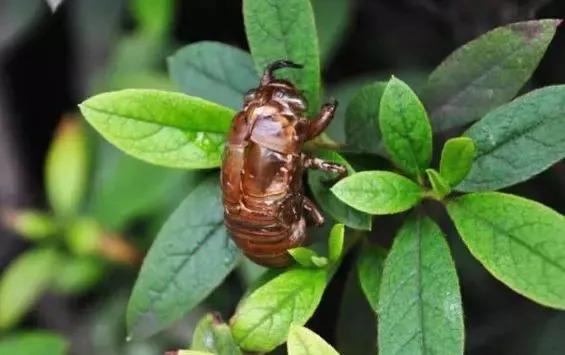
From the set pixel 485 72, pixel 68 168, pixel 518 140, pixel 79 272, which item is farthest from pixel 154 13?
pixel 518 140

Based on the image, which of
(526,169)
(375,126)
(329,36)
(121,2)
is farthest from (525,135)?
(121,2)

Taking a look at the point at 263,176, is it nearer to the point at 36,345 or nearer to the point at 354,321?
the point at 354,321

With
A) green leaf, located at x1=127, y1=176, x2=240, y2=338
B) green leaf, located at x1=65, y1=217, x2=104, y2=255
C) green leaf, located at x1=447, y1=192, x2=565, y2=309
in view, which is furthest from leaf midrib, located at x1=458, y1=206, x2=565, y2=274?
green leaf, located at x1=65, y1=217, x2=104, y2=255

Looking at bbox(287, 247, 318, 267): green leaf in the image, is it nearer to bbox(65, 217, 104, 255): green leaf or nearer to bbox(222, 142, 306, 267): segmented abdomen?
bbox(222, 142, 306, 267): segmented abdomen

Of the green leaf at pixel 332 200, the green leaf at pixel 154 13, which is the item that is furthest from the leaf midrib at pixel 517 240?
the green leaf at pixel 154 13

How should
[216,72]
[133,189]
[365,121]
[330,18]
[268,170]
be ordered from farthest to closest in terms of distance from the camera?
[133,189]
[330,18]
[216,72]
[365,121]
[268,170]

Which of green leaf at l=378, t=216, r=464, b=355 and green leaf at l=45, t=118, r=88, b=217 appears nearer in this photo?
green leaf at l=378, t=216, r=464, b=355

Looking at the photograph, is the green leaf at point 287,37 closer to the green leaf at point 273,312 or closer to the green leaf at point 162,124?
the green leaf at point 162,124
